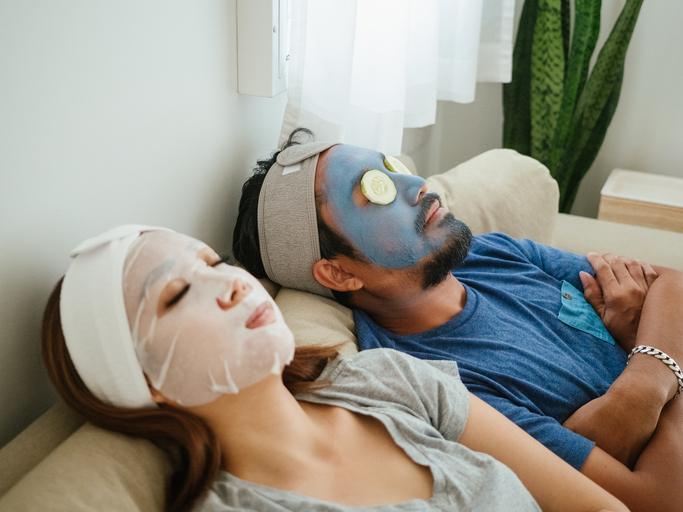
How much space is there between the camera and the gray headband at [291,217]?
4.25 ft

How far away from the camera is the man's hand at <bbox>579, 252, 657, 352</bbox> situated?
1.48m

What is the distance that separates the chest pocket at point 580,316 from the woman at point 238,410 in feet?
1.74

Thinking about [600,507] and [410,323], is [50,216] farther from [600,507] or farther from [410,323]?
[600,507]

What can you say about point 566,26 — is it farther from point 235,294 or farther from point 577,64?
point 235,294

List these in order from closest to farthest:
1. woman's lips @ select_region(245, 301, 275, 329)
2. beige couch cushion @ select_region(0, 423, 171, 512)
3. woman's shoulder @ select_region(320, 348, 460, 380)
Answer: beige couch cushion @ select_region(0, 423, 171, 512) → woman's lips @ select_region(245, 301, 275, 329) → woman's shoulder @ select_region(320, 348, 460, 380)

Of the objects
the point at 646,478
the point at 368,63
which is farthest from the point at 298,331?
the point at 368,63

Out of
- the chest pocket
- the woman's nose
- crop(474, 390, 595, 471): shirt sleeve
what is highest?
the woman's nose

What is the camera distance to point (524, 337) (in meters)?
1.36

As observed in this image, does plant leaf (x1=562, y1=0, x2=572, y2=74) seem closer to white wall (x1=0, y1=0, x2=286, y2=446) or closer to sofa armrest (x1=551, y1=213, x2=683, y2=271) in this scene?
sofa armrest (x1=551, y1=213, x2=683, y2=271)

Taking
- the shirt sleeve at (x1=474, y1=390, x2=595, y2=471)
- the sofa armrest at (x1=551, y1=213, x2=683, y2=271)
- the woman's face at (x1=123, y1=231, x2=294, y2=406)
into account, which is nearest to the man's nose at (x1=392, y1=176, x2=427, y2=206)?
the shirt sleeve at (x1=474, y1=390, x2=595, y2=471)

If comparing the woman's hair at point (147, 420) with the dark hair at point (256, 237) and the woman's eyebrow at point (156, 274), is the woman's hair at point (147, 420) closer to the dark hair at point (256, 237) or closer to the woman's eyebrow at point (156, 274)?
the woman's eyebrow at point (156, 274)

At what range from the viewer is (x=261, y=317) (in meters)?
0.85

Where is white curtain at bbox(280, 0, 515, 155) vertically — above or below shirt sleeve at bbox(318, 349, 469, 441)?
above

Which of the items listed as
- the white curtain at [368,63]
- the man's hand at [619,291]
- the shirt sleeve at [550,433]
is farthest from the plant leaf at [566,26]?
the shirt sleeve at [550,433]
